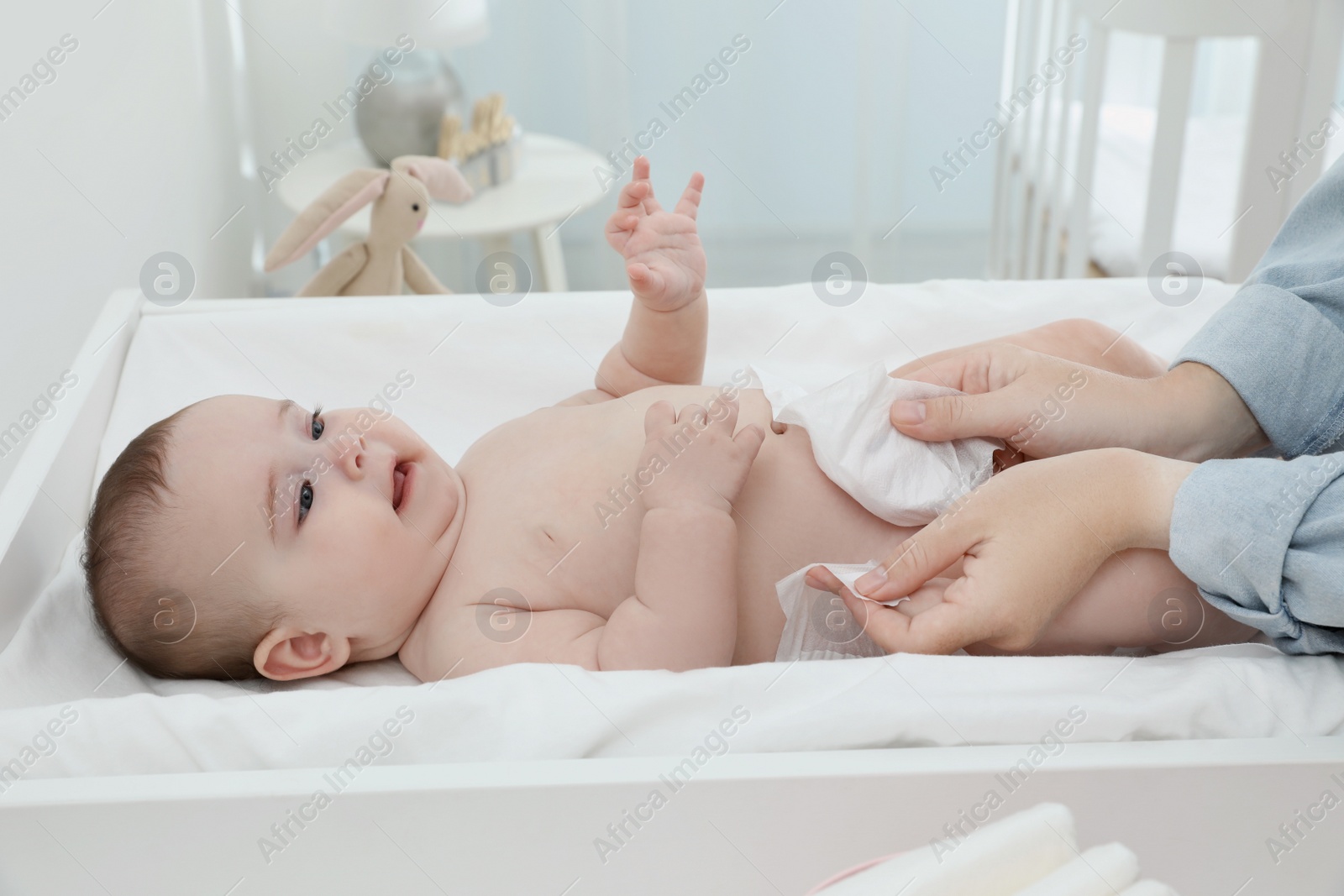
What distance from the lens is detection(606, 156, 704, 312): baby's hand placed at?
1.01 metres

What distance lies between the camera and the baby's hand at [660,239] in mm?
1013

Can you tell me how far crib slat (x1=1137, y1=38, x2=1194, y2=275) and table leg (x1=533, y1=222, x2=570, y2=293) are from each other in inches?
42.2

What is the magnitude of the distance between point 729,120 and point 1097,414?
193 centimetres

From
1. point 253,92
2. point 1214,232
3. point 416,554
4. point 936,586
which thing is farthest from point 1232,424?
point 253,92

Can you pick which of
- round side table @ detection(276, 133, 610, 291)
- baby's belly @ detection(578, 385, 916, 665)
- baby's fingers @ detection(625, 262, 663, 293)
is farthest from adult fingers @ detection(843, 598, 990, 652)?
round side table @ detection(276, 133, 610, 291)

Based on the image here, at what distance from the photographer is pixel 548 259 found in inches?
84.7

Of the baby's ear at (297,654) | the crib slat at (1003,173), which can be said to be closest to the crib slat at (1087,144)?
the crib slat at (1003,173)

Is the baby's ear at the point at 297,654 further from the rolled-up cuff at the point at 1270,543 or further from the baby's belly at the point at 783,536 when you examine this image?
the rolled-up cuff at the point at 1270,543

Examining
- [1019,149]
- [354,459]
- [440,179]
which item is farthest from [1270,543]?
[1019,149]

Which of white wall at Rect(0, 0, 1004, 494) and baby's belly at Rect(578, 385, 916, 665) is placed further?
white wall at Rect(0, 0, 1004, 494)

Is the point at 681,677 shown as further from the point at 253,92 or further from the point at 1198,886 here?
the point at 253,92

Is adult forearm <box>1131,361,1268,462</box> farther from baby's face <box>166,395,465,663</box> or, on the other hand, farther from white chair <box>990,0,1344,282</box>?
white chair <box>990,0,1344,282</box>

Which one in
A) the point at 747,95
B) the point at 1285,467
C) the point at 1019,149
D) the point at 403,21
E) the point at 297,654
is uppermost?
the point at 403,21

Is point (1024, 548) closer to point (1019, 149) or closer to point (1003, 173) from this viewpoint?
point (1019, 149)
